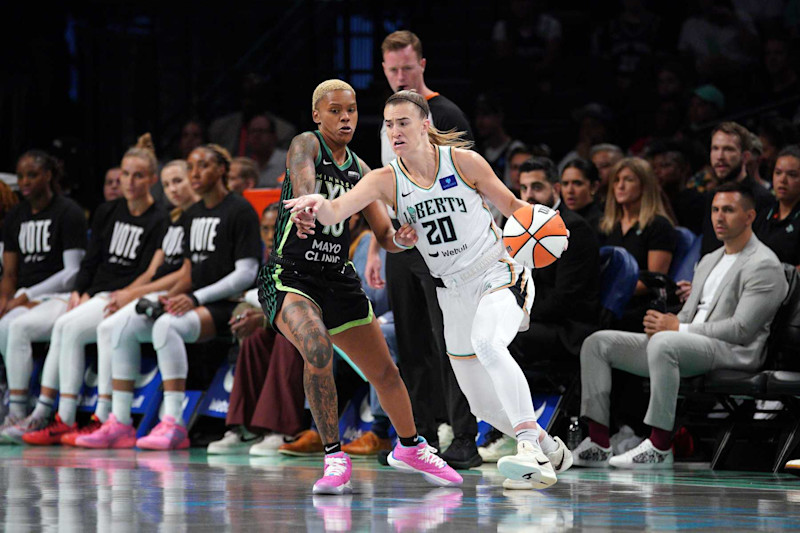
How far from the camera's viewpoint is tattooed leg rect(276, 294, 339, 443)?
523 cm

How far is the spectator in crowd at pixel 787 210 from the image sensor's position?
7.19m

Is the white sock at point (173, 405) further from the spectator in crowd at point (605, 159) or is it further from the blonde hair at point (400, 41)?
the spectator in crowd at point (605, 159)

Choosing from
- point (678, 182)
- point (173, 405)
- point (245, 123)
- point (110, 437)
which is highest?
point (245, 123)

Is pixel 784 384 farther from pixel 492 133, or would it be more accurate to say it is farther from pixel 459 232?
pixel 492 133

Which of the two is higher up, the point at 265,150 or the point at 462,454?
the point at 265,150

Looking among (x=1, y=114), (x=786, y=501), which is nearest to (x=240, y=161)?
(x=1, y=114)

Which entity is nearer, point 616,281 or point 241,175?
point 616,281

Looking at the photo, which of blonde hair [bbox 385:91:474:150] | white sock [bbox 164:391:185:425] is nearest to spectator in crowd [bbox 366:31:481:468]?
blonde hair [bbox 385:91:474:150]

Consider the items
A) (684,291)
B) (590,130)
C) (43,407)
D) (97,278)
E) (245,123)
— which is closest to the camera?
(684,291)

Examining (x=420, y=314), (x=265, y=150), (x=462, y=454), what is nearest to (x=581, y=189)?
(x=420, y=314)

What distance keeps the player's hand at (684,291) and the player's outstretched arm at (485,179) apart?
Answer: 2226mm

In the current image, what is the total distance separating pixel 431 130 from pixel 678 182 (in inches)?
136

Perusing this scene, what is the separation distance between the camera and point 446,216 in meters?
5.60

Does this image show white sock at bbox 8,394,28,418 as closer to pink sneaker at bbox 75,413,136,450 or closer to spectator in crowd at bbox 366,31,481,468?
pink sneaker at bbox 75,413,136,450
